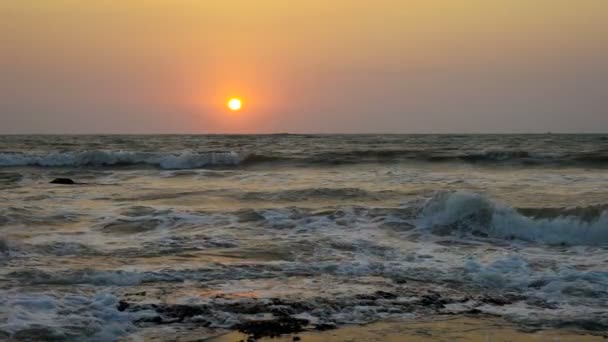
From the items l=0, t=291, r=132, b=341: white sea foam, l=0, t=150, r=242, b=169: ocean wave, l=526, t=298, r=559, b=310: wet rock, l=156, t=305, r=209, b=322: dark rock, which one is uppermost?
l=0, t=150, r=242, b=169: ocean wave

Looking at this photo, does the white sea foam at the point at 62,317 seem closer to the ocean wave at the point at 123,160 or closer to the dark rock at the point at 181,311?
the dark rock at the point at 181,311

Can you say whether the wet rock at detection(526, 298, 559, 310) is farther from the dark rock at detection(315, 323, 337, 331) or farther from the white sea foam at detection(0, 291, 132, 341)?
the white sea foam at detection(0, 291, 132, 341)

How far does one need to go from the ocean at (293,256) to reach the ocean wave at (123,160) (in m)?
10.9

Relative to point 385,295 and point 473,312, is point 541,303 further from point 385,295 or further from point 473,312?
point 385,295

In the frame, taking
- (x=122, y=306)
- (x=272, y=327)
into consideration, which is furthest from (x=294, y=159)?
(x=272, y=327)

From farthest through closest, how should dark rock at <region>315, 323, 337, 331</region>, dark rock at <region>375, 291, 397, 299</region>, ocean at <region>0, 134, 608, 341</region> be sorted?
dark rock at <region>375, 291, 397, 299</region> → ocean at <region>0, 134, 608, 341</region> → dark rock at <region>315, 323, 337, 331</region>

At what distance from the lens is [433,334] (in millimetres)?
5754

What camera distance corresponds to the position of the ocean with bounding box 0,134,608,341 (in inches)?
248

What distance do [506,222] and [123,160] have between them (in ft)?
81.6

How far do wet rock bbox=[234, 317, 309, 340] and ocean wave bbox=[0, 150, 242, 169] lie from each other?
24.9 meters

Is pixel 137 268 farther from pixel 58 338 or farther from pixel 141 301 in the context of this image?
pixel 58 338

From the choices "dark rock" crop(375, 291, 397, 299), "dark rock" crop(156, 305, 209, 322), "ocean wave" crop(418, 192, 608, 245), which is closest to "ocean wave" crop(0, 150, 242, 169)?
"ocean wave" crop(418, 192, 608, 245)

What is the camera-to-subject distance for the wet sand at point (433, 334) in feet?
18.4

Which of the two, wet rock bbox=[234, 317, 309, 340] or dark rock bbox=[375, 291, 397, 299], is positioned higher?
wet rock bbox=[234, 317, 309, 340]
